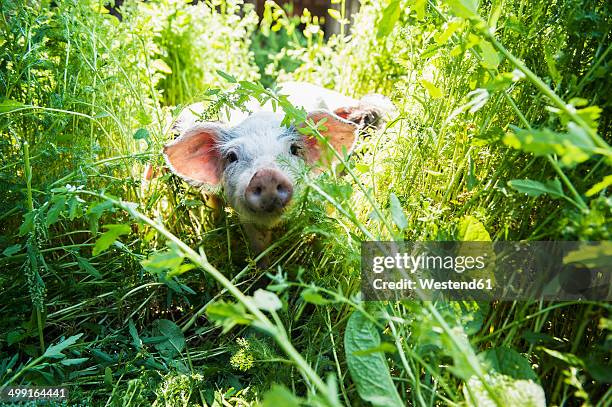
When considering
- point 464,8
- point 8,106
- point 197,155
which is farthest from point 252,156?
point 464,8

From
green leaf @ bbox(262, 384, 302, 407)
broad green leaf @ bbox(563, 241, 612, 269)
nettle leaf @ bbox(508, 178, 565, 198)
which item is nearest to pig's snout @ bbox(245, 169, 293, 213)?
nettle leaf @ bbox(508, 178, 565, 198)

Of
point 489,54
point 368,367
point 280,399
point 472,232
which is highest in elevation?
point 489,54

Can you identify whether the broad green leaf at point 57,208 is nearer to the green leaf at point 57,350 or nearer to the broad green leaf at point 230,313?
the green leaf at point 57,350

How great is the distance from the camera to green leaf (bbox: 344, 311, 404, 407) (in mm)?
1466

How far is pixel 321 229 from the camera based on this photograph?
200 centimetres

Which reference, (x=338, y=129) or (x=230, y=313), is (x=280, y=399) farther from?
(x=338, y=129)

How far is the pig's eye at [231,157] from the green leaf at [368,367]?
143 centimetres

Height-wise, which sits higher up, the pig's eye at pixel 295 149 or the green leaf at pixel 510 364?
the pig's eye at pixel 295 149

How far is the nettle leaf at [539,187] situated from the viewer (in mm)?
1371

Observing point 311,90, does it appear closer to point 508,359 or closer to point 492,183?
point 492,183

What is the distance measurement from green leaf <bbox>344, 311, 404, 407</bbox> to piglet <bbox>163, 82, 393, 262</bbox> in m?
0.94

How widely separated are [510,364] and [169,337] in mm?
1329

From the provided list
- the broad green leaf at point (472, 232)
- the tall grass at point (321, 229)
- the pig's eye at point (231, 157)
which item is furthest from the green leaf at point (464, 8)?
the pig's eye at point (231, 157)

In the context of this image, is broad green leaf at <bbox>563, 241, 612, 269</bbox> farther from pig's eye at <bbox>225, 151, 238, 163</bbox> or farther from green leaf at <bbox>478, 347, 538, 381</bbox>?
pig's eye at <bbox>225, 151, 238, 163</bbox>
